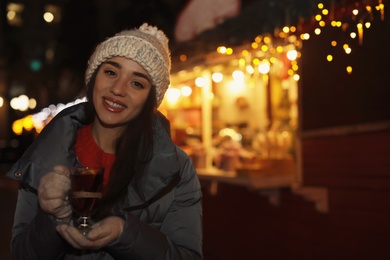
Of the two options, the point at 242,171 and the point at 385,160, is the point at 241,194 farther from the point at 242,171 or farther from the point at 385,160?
the point at 385,160

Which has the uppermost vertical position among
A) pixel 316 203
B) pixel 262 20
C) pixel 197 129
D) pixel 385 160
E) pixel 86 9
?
pixel 86 9

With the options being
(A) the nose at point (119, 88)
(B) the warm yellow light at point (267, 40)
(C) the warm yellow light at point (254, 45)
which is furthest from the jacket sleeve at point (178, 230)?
(C) the warm yellow light at point (254, 45)

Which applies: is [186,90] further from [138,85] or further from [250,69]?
[138,85]

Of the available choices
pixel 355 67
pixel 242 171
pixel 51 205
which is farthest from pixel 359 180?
pixel 51 205

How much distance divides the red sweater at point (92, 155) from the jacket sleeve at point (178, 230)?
393 mm

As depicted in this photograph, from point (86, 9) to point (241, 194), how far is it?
2196 centimetres

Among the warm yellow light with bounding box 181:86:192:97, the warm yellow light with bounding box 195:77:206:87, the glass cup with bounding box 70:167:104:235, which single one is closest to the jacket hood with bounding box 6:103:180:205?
the glass cup with bounding box 70:167:104:235

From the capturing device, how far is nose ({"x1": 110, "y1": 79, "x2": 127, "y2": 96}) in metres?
2.72

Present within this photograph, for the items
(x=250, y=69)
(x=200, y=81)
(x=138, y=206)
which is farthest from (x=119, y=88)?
(x=200, y=81)

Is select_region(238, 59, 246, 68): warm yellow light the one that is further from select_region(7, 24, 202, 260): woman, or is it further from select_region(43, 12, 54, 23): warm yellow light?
select_region(43, 12, 54, 23): warm yellow light

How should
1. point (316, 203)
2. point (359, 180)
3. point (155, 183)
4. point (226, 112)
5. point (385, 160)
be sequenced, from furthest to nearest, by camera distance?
point (226, 112)
point (316, 203)
point (359, 180)
point (385, 160)
point (155, 183)

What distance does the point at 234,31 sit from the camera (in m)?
6.68

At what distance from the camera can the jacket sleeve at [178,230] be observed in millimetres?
2490

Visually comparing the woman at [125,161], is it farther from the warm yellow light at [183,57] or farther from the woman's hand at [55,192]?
the warm yellow light at [183,57]
